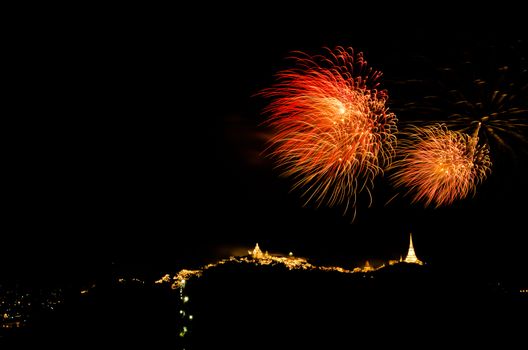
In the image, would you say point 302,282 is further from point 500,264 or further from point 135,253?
point 500,264

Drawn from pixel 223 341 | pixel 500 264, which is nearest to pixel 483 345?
pixel 223 341

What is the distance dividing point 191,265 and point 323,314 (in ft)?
53.6

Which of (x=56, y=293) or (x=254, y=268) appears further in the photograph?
(x=254, y=268)

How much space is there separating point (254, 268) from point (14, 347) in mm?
11553

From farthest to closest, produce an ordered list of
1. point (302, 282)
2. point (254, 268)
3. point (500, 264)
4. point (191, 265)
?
point (191, 265), point (500, 264), point (254, 268), point (302, 282)

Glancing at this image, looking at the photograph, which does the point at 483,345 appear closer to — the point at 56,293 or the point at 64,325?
the point at 64,325

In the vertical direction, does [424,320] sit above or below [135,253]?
below

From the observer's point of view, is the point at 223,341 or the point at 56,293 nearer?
the point at 223,341

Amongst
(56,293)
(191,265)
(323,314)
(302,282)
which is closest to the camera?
(323,314)

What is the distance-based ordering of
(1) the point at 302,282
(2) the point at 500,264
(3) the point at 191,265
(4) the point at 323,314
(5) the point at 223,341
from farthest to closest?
(3) the point at 191,265 < (2) the point at 500,264 < (1) the point at 302,282 < (4) the point at 323,314 < (5) the point at 223,341

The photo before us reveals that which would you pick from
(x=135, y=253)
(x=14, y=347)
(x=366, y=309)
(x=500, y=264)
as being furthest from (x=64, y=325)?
(x=500, y=264)

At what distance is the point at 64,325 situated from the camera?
1091 cm

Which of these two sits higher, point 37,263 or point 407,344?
point 37,263

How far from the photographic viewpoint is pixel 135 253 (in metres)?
24.0
